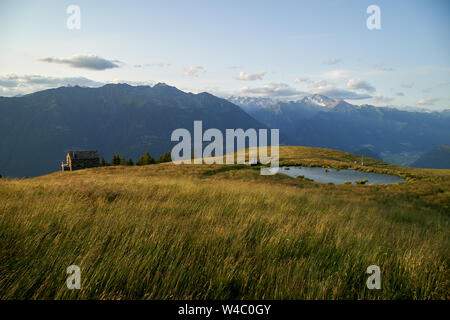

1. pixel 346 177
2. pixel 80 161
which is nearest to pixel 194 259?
pixel 346 177

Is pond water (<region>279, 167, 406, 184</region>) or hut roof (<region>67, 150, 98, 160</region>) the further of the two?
hut roof (<region>67, 150, 98, 160</region>)

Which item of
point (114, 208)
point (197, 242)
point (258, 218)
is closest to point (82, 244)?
point (197, 242)

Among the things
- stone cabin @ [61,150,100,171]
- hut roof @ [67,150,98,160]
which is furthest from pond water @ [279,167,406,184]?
hut roof @ [67,150,98,160]

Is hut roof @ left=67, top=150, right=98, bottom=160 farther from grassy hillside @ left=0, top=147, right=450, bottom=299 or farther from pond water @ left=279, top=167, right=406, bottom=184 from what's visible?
grassy hillside @ left=0, top=147, right=450, bottom=299

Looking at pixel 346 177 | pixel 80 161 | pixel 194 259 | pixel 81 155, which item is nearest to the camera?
pixel 194 259

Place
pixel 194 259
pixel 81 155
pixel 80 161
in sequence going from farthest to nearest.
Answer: pixel 81 155, pixel 80 161, pixel 194 259

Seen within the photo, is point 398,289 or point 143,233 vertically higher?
point 143,233

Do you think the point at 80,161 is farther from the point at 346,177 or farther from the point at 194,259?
the point at 194,259

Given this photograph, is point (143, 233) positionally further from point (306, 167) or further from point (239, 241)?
point (306, 167)

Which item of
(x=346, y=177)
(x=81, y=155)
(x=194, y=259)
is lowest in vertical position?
(x=346, y=177)

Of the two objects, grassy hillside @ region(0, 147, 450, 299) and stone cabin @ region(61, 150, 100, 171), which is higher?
grassy hillside @ region(0, 147, 450, 299)

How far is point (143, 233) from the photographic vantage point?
4.33 m
